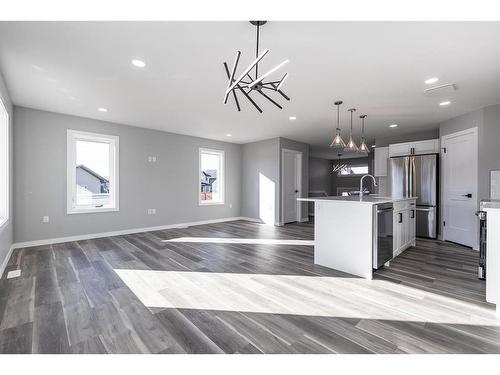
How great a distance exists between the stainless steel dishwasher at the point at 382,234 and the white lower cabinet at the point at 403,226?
27 cm

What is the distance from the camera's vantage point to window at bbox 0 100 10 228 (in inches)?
129

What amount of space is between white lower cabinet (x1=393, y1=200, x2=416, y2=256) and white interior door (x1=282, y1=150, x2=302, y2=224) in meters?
3.22

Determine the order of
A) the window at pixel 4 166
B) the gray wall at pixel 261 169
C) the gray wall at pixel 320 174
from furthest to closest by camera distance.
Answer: the gray wall at pixel 320 174 < the gray wall at pixel 261 169 < the window at pixel 4 166

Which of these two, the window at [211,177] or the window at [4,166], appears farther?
the window at [211,177]

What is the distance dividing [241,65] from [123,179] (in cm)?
396

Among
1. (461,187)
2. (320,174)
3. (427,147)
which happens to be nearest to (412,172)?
(427,147)

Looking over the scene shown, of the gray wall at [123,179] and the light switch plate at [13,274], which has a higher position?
the gray wall at [123,179]

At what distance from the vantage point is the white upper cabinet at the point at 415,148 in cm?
511

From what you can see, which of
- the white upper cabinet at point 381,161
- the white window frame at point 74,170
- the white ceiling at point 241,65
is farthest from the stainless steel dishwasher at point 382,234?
the white window frame at point 74,170

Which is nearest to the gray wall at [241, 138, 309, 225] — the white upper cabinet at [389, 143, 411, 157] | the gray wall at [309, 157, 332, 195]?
the white upper cabinet at [389, 143, 411, 157]

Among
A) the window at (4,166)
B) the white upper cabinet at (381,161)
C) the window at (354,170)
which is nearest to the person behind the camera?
the window at (4,166)

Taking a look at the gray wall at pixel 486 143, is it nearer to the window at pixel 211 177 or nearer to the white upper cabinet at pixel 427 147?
the white upper cabinet at pixel 427 147

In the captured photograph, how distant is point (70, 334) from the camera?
1.68 meters
